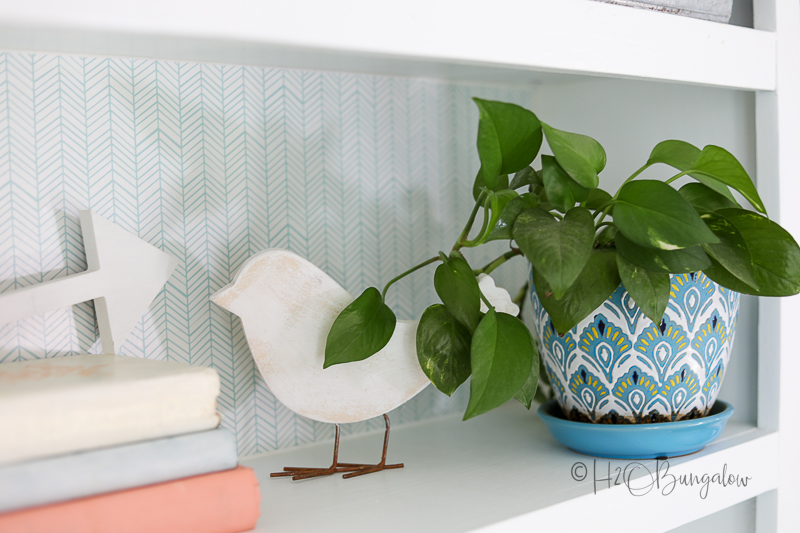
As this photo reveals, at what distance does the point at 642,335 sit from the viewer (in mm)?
667

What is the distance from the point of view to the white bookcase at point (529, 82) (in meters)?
0.46

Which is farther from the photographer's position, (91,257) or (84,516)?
(91,257)

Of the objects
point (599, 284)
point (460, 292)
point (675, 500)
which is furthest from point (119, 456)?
point (675, 500)

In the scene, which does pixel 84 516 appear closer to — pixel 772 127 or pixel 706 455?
pixel 706 455

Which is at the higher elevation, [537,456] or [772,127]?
[772,127]

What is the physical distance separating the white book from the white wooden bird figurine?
121 mm

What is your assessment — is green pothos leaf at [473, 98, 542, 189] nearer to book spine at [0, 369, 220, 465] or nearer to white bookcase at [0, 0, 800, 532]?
white bookcase at [0, 0, 800, 532]

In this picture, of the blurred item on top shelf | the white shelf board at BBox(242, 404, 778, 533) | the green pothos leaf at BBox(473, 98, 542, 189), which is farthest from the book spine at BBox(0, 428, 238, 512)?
the blurred item on top shelf

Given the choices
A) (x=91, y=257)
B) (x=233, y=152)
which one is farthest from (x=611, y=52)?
(x=91, y=257)

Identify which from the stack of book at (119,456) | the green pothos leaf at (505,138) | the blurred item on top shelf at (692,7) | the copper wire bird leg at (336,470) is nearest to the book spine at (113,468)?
the stack of book at (119,456)

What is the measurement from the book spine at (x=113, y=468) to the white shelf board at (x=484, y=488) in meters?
0.11

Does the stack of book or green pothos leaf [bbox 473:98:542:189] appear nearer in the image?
the stack of book

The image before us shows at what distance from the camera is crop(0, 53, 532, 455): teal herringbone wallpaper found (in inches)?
24.9

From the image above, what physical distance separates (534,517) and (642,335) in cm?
24
